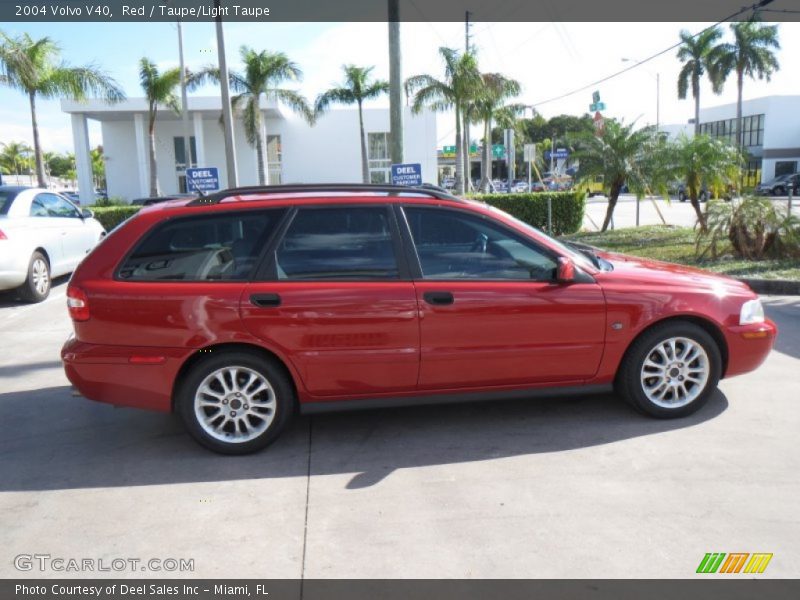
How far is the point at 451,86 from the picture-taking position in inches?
1021

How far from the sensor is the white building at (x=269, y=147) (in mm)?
34594

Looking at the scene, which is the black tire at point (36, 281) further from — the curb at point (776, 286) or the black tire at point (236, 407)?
the curb at point (776, 286)

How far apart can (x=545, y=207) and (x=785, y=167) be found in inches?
1613

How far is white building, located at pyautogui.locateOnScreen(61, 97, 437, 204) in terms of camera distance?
34.6 metres

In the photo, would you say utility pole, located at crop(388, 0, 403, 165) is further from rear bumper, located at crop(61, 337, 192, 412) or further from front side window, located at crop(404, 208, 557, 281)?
rear bumper, located at crop(61, 337, 192, 412)

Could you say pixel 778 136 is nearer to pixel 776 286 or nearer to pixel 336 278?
pixel 776 286

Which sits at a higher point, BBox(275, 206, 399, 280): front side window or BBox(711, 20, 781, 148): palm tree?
BBox(711, 20, 781, 148): palm tree

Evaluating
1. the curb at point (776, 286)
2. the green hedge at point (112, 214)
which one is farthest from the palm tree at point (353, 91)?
the curb at point (776, 286)

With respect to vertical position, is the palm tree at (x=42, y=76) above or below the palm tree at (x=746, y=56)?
below

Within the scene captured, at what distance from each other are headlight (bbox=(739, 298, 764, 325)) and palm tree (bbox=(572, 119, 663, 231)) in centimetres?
1201

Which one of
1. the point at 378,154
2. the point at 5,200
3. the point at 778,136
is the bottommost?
the point at 5,200

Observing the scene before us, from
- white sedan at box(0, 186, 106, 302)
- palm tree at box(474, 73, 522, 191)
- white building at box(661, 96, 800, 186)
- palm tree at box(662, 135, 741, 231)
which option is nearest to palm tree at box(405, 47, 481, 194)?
palm tree at box(474, 73, 522, 191)

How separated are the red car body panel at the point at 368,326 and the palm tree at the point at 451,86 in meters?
22.5

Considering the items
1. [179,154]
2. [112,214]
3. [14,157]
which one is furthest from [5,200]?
[14,157]
